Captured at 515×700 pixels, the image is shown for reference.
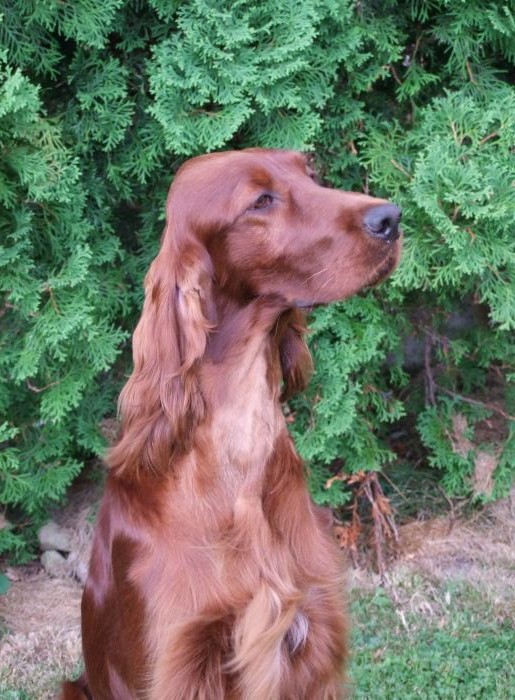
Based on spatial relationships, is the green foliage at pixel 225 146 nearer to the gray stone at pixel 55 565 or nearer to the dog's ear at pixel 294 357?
the gray stone at pixel 55 565

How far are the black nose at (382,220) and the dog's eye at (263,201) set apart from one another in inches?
9.7

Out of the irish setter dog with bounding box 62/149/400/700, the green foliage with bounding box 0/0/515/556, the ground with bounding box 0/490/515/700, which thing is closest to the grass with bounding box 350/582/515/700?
the ground with bounding box 0/490/515/700

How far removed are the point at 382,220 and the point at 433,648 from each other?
1923mm

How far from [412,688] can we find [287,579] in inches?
45.7

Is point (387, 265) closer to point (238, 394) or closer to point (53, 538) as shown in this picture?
point (238, 394)

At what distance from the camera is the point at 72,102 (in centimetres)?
362

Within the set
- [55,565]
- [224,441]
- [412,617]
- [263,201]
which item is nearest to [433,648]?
[412,617]

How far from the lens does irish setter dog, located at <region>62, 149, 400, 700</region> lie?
2.33m

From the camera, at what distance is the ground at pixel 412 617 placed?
336 cm

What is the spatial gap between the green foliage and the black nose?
118 centimetres

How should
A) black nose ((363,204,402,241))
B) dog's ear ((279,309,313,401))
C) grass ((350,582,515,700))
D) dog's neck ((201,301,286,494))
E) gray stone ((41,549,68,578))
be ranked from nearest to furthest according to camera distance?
black nose ((363,204,402,241)) → dog's neck ((201,301,286,494)) → dog's ear ((279,309,313,401)) → grass ((350,582,515,700)) → gray stone ((41,549,68,578))

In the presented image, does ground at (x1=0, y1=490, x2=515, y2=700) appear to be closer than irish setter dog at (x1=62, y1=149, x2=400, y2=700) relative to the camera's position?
No

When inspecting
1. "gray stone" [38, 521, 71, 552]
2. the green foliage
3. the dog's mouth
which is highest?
the dog's mouth

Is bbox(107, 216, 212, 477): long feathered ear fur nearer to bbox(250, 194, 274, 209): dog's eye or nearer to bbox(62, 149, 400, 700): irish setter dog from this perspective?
bbox(62, 149, 400, 700): irish setter dog
